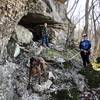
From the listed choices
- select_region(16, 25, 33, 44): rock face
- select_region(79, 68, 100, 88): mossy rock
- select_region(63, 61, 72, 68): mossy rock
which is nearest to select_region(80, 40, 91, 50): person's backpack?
select_region(79, 68, 100, 88): mossy rock

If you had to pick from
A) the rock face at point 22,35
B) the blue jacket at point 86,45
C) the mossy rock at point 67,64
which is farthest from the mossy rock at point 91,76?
the rock face at point 22,35

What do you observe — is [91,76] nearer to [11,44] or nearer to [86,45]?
[86,45]

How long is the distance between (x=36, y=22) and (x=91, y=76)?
6.32 meters

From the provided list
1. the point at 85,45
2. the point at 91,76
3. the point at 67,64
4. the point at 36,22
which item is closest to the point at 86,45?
the point at 85,45

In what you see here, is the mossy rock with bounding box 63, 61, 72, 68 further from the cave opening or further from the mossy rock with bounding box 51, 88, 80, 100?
the cave opening

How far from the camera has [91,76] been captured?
43.4 feet

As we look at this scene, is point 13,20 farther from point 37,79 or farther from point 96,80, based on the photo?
point 96,80

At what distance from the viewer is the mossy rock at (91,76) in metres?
Answer: 12.9

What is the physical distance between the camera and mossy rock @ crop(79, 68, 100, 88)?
42.2 ft

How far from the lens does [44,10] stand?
16297mm

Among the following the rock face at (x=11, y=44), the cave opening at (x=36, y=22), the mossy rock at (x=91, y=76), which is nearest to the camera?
the rock face at (x=11, y=44)

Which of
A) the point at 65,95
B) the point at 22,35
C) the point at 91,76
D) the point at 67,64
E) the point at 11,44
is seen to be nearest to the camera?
the point at 65,95

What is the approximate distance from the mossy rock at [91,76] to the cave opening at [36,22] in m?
4.74

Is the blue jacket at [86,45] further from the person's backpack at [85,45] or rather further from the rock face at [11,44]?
the rock face at [11,44]
